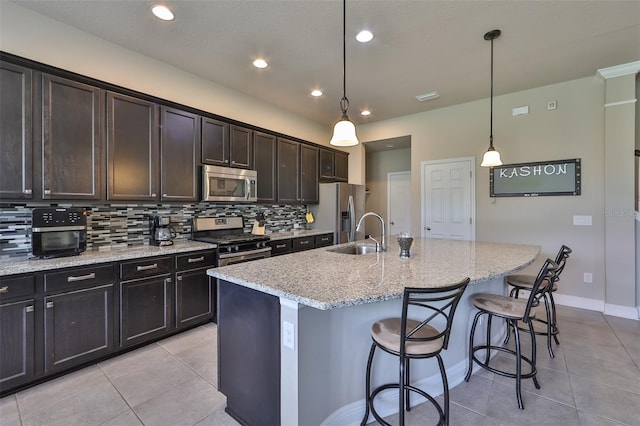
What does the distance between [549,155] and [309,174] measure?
3375 mm

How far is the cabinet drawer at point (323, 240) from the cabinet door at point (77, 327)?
108 inches

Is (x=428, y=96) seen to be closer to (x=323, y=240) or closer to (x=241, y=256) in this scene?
(x=323, y=240)

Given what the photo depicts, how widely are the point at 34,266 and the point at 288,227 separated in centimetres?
317

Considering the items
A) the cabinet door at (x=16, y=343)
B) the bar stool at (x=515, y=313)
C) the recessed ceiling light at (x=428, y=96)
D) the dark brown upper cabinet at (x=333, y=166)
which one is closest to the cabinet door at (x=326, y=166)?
the dark brown upper cabinet at (x=333, y=166)

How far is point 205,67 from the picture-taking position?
129 inches

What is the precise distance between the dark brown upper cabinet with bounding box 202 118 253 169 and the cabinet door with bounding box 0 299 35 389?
1.95m

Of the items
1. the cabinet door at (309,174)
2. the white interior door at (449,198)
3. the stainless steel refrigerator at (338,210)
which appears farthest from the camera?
the stainless steel refrigerator at (338,210)

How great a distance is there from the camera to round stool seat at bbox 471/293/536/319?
1915 mm

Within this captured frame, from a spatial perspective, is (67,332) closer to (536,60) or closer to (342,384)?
(342,384)

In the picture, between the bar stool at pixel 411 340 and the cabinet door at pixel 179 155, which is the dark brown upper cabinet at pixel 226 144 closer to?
the cabinet door at pixel 179 155

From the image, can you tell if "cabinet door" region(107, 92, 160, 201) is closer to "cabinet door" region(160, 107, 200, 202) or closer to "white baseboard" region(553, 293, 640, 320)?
"cabinet door" region(160, 107, 200, 202)

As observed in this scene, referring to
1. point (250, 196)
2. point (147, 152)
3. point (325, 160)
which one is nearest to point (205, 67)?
point (147, 152)

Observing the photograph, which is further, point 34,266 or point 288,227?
point 288,227

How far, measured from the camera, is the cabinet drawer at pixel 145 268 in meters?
2.43
